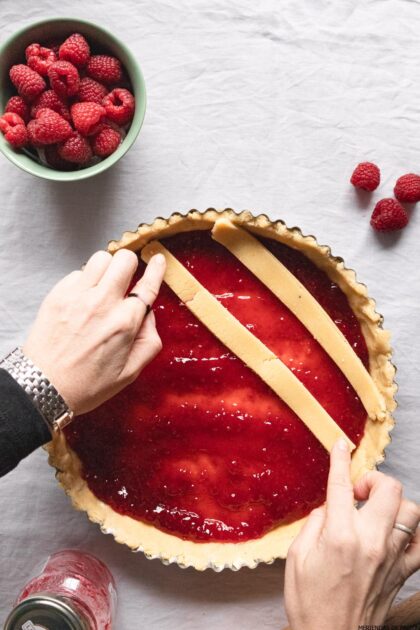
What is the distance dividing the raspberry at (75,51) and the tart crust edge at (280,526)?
0.37m

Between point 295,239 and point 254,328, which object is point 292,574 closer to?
point 254,328

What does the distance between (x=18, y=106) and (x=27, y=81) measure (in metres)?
0.06

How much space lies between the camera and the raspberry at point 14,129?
1.63 meters

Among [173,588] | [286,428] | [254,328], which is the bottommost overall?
[173,588]

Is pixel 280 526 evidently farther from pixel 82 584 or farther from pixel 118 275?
pixel 118 275

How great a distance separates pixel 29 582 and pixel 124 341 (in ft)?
2.36

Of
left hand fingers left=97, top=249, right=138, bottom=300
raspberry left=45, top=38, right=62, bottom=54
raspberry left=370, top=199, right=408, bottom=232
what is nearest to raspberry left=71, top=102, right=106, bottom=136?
raspberry left=45, top=38, right=62, bottom=54

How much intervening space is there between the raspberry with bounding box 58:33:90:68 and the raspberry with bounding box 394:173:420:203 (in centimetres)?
77

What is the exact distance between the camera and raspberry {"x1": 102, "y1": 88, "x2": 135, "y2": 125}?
1.66m

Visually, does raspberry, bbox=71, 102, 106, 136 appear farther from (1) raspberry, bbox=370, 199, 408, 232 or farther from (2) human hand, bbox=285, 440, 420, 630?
(2) human hand, bbox=285, 440, 420, 630

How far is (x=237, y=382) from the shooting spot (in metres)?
1.71

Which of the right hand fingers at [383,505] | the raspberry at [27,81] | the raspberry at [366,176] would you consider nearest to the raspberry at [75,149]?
the raspberry at [27,81]

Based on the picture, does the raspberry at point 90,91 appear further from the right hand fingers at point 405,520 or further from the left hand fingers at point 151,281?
the right hand fingers at point 405,520

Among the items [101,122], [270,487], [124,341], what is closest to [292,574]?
[270,487]
